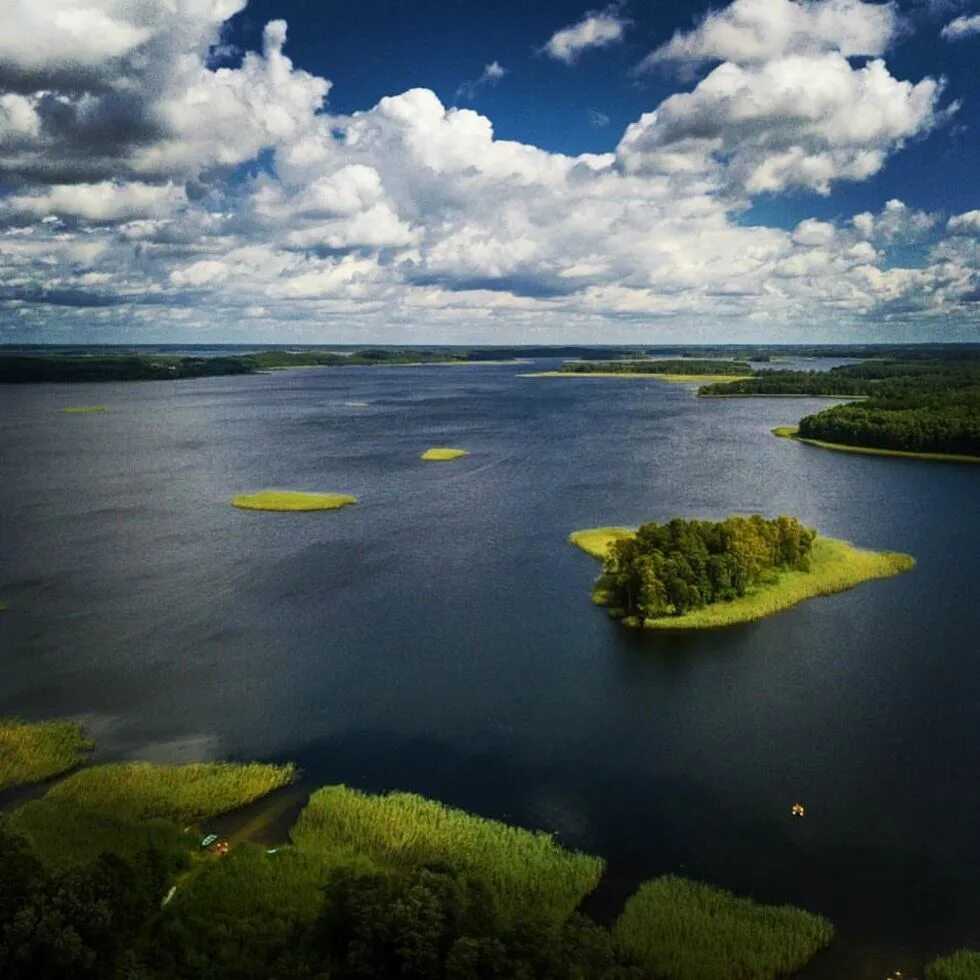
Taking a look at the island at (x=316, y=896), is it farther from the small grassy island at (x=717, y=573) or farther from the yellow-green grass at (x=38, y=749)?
the small grassy island at (x=717, y=573)

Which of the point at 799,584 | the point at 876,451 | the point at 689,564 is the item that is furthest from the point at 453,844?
the point at 876,451

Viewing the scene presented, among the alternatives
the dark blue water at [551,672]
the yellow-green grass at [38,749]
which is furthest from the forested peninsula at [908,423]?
the yellow-green grass at [38,749]

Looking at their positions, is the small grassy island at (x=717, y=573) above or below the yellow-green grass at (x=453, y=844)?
above

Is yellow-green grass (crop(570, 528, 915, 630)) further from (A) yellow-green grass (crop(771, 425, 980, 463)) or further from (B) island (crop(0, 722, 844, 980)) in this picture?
(A) yellow-green grass (crop(771, 425, 980, 463))

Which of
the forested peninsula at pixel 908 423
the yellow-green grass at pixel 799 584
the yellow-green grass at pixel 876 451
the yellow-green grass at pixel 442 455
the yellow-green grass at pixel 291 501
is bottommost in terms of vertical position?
the yellow-green grass at pixel 799 584

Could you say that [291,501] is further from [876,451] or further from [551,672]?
[876,451]

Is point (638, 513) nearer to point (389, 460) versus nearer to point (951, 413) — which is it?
→ point (389, 460)

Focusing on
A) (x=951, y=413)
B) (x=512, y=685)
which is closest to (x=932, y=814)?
(x=512, y=685)

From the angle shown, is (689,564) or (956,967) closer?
(956,967)
